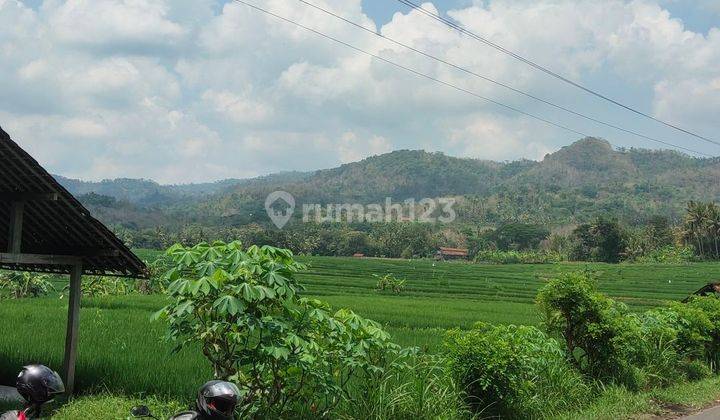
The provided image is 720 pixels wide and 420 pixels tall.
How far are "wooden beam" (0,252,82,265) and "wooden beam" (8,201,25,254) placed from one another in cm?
8

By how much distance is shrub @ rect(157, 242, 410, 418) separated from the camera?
5.45 metres

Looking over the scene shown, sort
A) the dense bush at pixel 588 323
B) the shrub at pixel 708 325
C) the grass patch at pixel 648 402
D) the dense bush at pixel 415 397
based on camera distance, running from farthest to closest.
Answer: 1. the shrub at pixel 708 325
2. the dense bush at pixel 588 323
3. the grass patch at pixel 648 402
4. the dense bush at pixel 415 397

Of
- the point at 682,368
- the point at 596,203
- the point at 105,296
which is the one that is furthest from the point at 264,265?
the point at 596,203

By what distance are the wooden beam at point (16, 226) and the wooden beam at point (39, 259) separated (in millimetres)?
82

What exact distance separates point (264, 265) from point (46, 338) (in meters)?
8.57

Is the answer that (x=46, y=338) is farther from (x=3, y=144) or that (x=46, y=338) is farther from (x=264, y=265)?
(x=264, y=265)

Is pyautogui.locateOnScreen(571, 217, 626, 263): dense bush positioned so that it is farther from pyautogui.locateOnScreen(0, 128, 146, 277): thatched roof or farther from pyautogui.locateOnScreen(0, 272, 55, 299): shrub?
pyautogui.locateOnScreen(0, 128, 146, 277): thatched roof

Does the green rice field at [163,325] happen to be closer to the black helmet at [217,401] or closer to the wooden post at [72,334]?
the wooden post at [72,334]

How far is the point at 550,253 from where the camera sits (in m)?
86.4

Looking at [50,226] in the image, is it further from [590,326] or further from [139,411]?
[590,326]

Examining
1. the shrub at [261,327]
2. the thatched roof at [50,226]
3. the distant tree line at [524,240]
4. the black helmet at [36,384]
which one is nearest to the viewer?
the black helmet at [36,384]

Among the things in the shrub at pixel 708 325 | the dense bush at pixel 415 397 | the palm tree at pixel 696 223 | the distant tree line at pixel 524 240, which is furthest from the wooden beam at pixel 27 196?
the palm tree at pixel 696 223

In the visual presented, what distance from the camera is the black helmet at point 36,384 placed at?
330 cm

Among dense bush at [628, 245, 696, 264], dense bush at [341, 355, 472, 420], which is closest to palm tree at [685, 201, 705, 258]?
dense bush at [628, 245, 696, 264]
